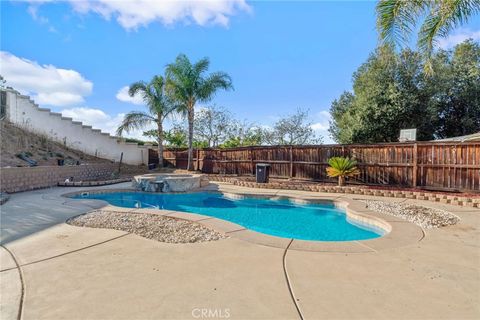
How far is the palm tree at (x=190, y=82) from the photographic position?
14273 millimetres

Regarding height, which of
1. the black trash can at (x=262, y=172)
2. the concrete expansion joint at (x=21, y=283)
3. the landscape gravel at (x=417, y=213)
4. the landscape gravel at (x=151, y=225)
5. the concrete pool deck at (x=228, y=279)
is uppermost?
the black trash can at (x=262, y=172)

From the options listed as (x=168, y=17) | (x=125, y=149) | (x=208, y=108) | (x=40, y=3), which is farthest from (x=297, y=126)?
(x=40, y=3)

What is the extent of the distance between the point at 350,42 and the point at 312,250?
9354 millimetres

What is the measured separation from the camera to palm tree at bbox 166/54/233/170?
14.3m

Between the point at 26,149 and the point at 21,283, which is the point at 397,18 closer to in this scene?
the point at 21,283

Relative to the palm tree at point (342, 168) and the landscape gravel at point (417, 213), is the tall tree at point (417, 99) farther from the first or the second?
the landscape gravel at point (417, 213)

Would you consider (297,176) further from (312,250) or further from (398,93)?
(312,250)

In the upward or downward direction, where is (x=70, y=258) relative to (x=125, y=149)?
downward

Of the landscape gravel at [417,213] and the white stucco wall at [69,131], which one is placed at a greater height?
the white stucco wall at [69,131]

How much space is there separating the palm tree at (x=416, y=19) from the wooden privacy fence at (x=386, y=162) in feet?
12.7

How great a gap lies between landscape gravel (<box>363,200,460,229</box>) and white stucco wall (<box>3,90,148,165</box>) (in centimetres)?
1475

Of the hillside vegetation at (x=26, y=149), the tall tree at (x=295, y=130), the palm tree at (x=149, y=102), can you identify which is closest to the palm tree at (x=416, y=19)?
the palm tree at (x=149, y=102)

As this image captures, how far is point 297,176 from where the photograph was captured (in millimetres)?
11883

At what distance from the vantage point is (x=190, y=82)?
562 inches
